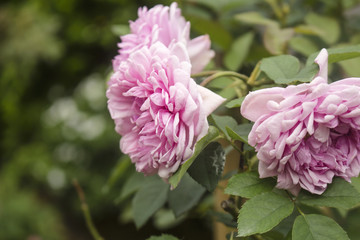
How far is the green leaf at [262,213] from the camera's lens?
353 millimetres

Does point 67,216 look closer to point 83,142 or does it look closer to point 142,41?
point 83,142

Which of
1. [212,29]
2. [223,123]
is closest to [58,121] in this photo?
[212,29]

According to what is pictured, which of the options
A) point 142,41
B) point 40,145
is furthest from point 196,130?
point 40,145

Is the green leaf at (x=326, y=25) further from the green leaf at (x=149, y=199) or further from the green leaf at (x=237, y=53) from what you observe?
the green leaf at (x=149, y=199)

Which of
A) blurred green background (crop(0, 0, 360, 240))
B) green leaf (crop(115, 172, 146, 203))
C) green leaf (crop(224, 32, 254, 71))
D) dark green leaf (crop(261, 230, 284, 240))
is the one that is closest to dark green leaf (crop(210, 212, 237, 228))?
dark green leaf (crop(261, 230, 284, 240))

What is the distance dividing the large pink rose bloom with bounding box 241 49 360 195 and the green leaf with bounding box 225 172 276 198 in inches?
0.6

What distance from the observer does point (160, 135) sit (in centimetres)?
37

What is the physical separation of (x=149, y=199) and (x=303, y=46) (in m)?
0.31

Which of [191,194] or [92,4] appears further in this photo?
[92,4]

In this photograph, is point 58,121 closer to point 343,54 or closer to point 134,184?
point 134,184

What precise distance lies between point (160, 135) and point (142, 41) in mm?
125

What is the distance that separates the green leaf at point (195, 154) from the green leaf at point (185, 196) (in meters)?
0.18

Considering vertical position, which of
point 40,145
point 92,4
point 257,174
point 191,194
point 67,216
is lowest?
point 67,216

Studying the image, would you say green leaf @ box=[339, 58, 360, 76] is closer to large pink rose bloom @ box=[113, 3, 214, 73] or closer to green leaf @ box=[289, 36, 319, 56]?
green leaf @ box=[289, 36, 319, 56]
